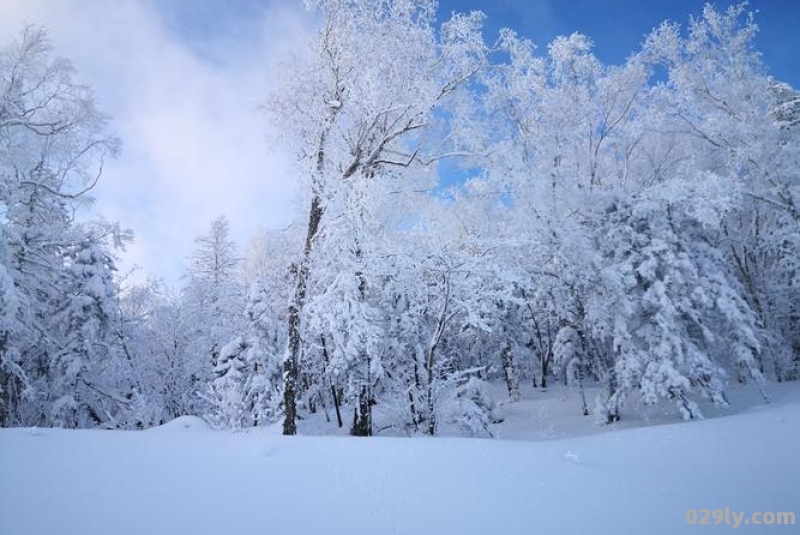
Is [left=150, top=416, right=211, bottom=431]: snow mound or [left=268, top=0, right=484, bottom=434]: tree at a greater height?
[left=268, top=0, right=484, bottom=434]: tree

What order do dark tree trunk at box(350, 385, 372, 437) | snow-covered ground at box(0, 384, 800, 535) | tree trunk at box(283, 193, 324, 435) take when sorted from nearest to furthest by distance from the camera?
snow-covered ground at box(0, 384, 800, 535)
tree trunk at box(283, 193, 324, 435)
dark tree trunk at box(350, 385, 372, 437)

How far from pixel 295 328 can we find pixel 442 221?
4022mm

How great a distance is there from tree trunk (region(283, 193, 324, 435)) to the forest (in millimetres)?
48

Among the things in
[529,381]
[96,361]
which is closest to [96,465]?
[96,361]

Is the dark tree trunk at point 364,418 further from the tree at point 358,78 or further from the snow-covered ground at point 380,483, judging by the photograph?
the snow-covered ground at point 380,483

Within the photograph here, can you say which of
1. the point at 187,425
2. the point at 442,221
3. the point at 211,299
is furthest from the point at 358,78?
the point at 211,299

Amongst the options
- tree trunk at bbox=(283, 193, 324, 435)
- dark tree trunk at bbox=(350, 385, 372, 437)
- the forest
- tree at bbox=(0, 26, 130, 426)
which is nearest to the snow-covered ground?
tree trunk at bbox=(283, 193, 324, 435)

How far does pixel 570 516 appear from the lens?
377 cm

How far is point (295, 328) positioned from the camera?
8773 millimetres

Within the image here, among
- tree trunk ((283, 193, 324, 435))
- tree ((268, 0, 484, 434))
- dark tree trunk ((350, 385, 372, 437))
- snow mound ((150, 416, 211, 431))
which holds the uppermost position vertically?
tree ((268, 0, 484, 434))

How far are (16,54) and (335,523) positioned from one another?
44.4 feet

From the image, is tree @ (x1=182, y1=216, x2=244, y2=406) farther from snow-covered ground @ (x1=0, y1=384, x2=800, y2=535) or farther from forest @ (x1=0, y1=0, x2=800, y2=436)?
snow-covered ground @ (x1=0, y1=384, x2=800, y2=535)

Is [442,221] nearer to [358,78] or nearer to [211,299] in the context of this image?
[358,78]

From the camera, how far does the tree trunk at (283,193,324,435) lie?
8.40 m
